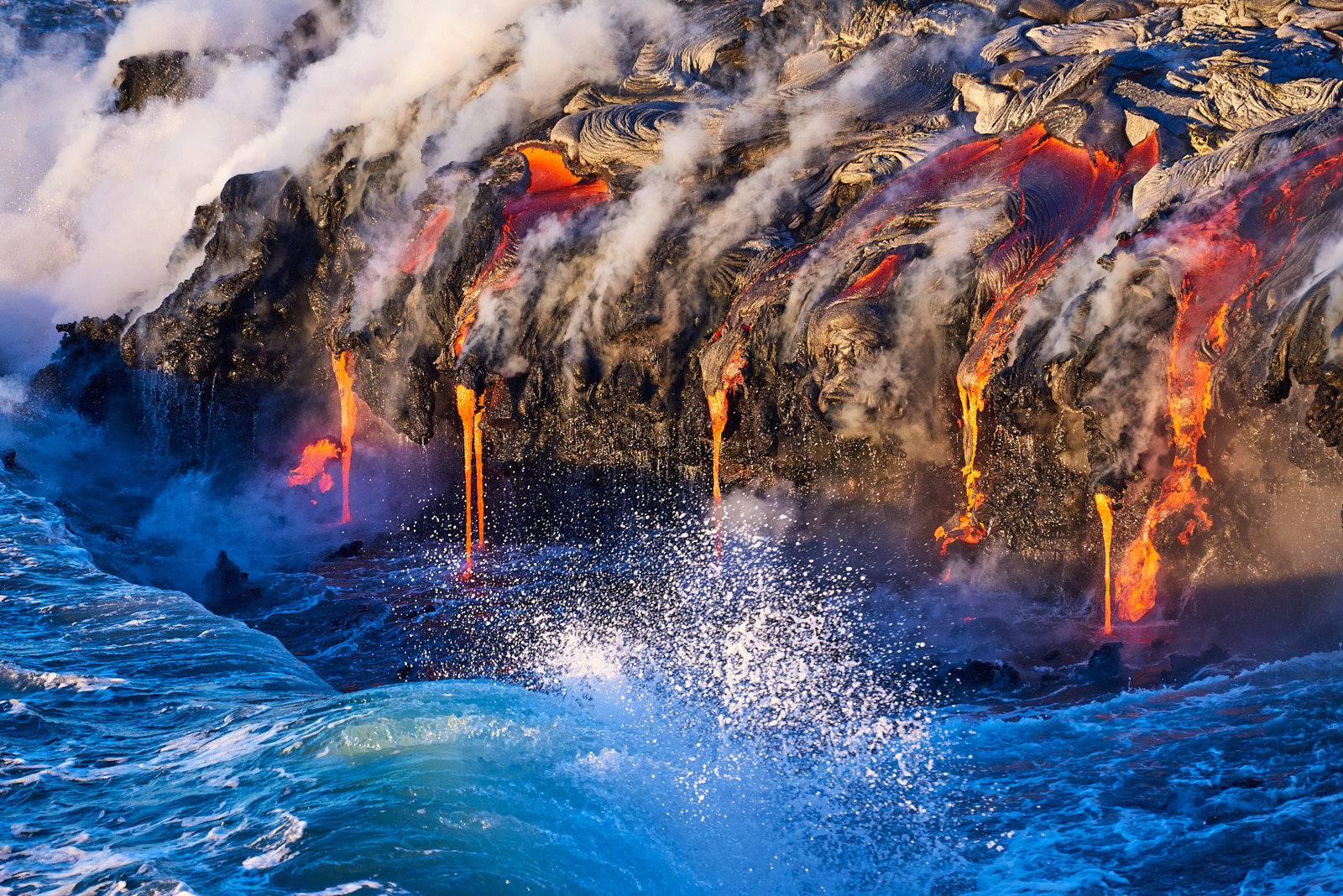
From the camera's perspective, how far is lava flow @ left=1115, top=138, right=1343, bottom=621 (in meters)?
9.41

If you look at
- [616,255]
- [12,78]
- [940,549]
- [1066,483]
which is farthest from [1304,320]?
[12,78]

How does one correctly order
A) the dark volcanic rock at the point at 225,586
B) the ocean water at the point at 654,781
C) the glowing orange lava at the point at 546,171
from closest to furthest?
1. the ocean water at the point at 654,781
2. the dark volcanic rock at the point at 225,586
3. the glowing orange lava at the point at 546,171

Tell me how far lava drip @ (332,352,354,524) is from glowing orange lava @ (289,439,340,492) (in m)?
0.18

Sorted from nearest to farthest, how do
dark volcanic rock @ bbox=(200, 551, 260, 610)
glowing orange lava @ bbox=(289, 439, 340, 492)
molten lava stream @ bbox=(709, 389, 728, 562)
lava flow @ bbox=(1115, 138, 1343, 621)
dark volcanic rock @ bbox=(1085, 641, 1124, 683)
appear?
dark volcanic rock @ bbox=(1085, 641, 1124, 683), lava flow @ bbox=(1115, 138, 1343, 621), molten lava stream @ bbox=(709, 389, 728, 562), dark volcanic rock @ bbox=(200, 551, 260, 610), glowing orange lava @ bbox=(289, 439, 340, 492)

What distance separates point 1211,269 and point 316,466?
1171 centimetres

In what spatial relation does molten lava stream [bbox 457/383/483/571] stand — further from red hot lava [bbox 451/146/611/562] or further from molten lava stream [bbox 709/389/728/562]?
molten lava stream [bbox 709/389/728/562]

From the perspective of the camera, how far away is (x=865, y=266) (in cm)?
1149

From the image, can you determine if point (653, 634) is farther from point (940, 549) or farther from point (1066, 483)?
point (1066, 483)

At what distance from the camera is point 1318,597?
355 inches

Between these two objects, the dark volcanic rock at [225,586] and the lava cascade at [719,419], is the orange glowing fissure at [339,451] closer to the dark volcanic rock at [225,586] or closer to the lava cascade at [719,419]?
the dark volcanic rock at [225,586]

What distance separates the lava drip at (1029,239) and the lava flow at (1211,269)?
1293mm

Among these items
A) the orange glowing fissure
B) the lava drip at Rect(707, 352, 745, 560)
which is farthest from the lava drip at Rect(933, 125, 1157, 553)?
the orange glowing fissure

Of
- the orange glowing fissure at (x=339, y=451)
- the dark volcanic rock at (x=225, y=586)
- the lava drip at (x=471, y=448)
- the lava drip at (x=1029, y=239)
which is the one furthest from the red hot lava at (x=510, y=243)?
the lava drip at (x=1029, y=239)

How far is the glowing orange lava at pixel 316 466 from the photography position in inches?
612
